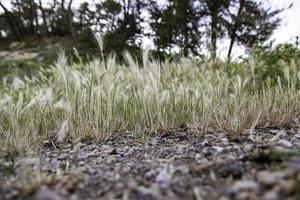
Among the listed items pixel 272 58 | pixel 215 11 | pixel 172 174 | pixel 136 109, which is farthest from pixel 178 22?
pixel 172 174

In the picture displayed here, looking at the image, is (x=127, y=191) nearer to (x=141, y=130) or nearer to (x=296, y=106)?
(x=141, y=130)

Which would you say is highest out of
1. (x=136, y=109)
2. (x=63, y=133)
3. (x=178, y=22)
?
(x=178, y=22)

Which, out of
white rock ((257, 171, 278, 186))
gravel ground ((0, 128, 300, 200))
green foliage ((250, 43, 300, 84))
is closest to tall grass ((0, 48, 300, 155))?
gravel ground ((0, 128, 300, 200))

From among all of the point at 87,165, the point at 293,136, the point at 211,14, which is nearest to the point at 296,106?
the point at 293,136

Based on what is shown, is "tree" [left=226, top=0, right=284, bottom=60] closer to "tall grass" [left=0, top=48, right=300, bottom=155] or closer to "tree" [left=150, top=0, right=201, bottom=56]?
"tree" [left=150, top=0, right=201, bottom=56]

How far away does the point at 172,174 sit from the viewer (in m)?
1.52

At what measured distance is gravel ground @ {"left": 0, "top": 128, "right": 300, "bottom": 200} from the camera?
122cm

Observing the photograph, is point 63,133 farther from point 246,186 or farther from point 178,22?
point 178,22

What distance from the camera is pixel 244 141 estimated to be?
2191 millimetres

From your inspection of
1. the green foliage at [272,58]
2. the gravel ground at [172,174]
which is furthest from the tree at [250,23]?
the gravel ground at [172,174]

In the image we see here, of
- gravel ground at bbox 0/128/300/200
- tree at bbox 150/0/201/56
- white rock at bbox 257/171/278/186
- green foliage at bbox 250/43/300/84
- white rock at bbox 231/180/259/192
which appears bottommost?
gravel ground at bbox 0/128/300/200

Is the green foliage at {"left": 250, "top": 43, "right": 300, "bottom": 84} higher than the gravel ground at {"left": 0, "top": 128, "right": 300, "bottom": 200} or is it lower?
higher

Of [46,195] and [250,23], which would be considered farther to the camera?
[250,23]

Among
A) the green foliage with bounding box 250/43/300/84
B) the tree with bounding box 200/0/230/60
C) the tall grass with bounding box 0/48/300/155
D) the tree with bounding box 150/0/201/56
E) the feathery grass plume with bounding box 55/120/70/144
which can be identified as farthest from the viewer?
the tree with bounding box 200/0/230/60
